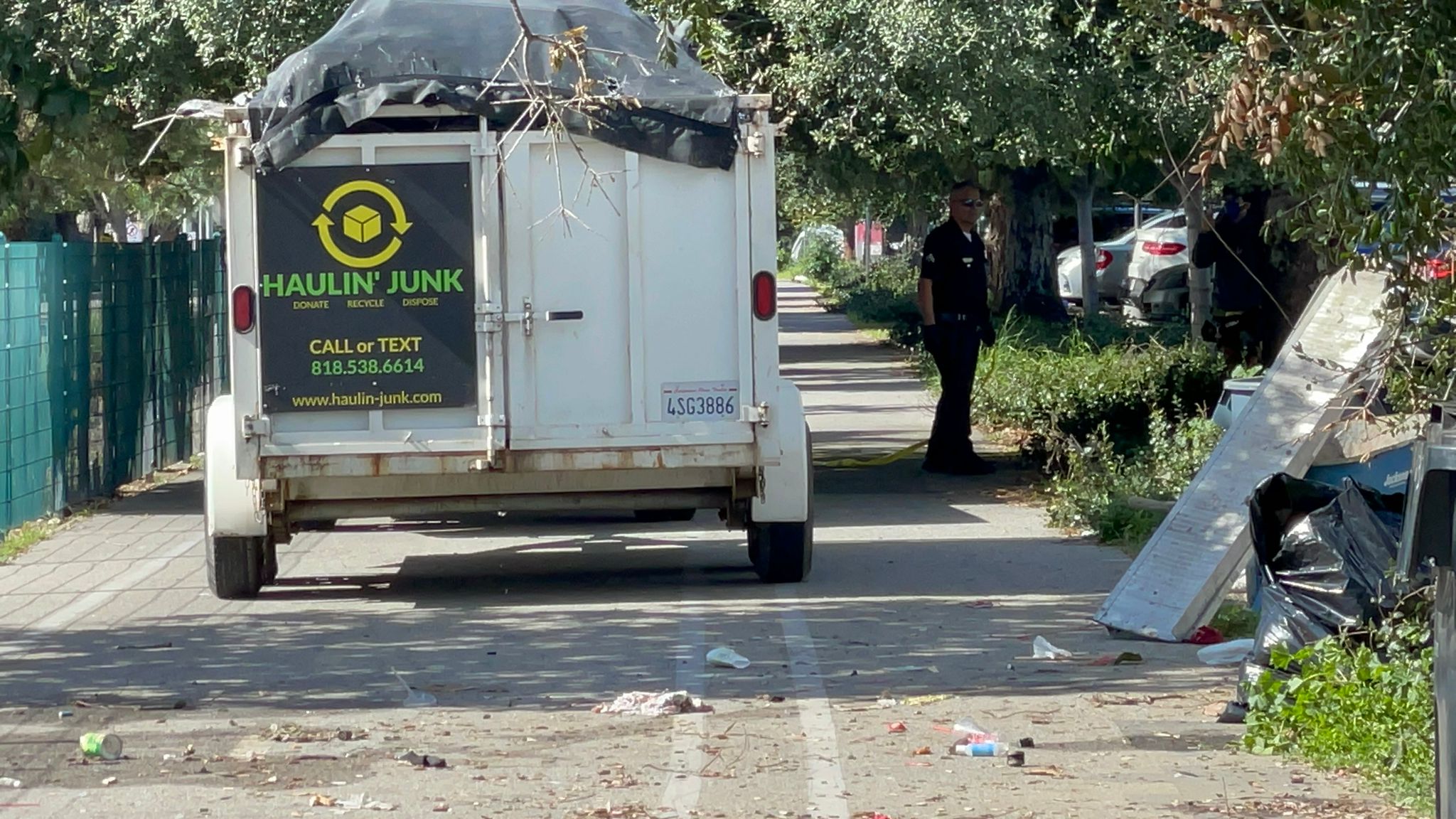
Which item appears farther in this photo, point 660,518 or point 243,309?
point 660,518

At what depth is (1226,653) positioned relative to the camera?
7.61 m

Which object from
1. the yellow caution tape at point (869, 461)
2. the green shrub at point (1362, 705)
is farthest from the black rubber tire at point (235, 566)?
the yellow caution tape at point (869, 461)

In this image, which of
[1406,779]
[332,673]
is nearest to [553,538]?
Answer: [332,673]

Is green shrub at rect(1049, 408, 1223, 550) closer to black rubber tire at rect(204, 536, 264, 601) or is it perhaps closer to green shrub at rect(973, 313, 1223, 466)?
green shrub at rect(973, 313, 1223, 466)

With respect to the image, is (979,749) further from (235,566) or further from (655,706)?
(235,566)

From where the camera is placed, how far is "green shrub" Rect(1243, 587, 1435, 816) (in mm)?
5746

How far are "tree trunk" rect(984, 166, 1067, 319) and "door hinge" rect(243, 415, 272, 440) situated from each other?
17.5m

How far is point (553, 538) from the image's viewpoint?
460 inches

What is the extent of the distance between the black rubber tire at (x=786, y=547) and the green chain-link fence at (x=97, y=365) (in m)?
5.17

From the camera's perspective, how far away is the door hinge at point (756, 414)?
8883mm

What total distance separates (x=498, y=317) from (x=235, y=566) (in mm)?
1803

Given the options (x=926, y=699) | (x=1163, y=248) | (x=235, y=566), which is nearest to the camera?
(x=926, y=699)

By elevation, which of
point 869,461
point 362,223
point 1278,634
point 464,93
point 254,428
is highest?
point 464,93

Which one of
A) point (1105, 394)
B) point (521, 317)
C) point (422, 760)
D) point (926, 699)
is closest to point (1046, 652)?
point (926, 699)
